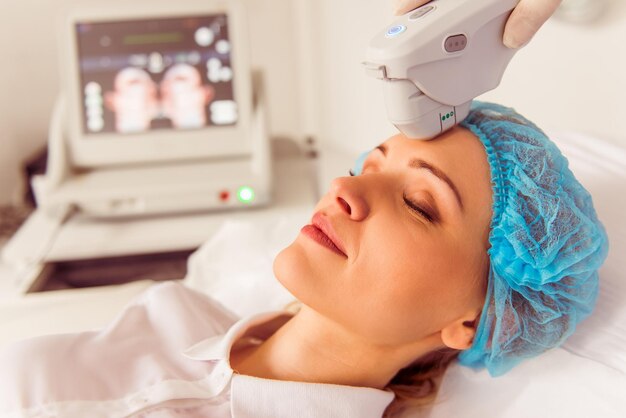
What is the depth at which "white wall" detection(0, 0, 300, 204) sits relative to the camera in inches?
83.4

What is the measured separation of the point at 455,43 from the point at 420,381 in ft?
1.83

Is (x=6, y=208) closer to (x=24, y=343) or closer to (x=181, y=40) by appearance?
(x=181, y=40)

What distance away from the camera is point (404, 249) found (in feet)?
2.75

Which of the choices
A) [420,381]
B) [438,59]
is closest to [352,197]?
[438,59]

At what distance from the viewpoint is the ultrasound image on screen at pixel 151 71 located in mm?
1772

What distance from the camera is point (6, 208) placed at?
1986 millimetres

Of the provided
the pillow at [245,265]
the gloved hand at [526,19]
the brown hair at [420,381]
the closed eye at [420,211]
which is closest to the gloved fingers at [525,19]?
the gloved hand at [526,19]

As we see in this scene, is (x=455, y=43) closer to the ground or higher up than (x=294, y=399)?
higher up

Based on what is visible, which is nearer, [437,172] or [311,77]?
[437,172]

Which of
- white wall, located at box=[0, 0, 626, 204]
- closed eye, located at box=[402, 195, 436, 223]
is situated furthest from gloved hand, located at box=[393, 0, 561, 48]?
white wall, located at box=[0, 0, 626, 204]

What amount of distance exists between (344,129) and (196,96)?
1.48ft

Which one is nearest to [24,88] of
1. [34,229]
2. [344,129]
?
[34,229]

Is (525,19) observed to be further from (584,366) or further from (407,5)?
(584,366)

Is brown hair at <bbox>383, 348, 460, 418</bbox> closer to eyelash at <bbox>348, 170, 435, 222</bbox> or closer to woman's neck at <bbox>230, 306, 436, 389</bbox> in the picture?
woman's neck at <bbox>230, 306, 436, 389</bbox>
